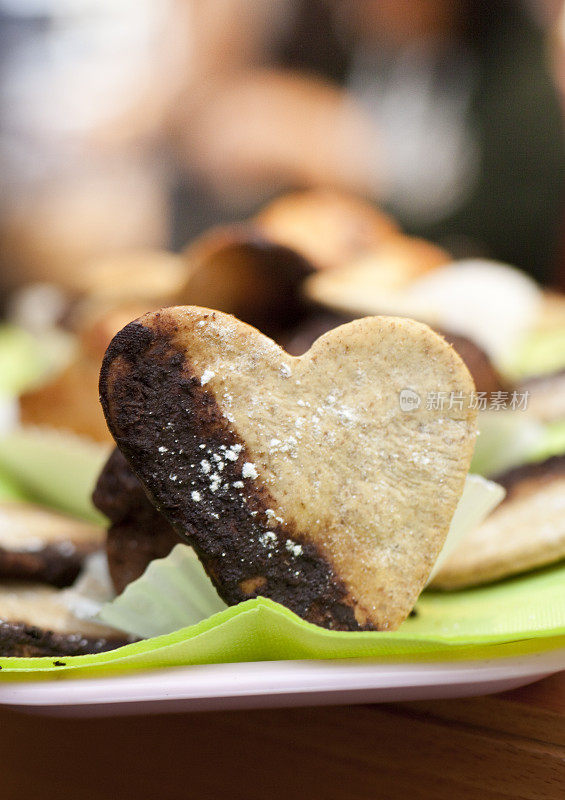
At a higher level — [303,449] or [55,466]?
[303,449]

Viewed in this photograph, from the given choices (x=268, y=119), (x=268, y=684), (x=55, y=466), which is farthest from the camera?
(x=268, y=119)

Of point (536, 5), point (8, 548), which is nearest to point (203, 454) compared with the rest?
point (8, 548)

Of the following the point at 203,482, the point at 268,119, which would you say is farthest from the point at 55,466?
the point at 268,119

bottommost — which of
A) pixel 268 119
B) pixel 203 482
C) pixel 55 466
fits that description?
pixel 55 466

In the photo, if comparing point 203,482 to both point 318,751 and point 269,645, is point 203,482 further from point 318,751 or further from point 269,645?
point 318,751

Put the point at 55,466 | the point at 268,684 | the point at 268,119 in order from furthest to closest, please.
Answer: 1. the point at 268,119
2. the point at 55,466
3. the point at 268,684

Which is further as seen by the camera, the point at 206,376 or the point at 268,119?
the point at 268,119
